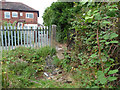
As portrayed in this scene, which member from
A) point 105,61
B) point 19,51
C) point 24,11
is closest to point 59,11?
point 19,51

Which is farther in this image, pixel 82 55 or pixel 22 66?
pixel 22 66

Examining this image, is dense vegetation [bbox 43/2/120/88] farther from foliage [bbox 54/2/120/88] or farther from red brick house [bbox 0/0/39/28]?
red brick house [bbox 0/0/39/28]

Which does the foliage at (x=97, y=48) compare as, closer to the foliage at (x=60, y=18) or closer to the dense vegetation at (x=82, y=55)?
Answer: the dense vegetation at (x=82, y=55)

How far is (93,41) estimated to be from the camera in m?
2.84

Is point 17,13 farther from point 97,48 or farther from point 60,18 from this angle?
point 97,48

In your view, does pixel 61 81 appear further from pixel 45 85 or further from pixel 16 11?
pixel 16 11

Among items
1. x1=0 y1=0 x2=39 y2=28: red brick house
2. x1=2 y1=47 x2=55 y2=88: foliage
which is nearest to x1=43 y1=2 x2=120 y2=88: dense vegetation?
x1=2 y1=47 x2=55 y2=88: foliage

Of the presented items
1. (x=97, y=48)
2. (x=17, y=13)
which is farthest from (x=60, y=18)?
(x=17, y=13)

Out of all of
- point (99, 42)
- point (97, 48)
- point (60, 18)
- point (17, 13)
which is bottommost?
point (97, 48)

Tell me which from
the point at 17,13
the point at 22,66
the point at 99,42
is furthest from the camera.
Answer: the point at 17,13

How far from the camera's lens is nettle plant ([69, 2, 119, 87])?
1873 millimetres

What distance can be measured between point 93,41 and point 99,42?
0.63 feet

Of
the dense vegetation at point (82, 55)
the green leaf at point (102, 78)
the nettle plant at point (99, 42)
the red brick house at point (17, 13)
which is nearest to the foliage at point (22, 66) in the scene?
the dense vegetation at point (82, 55)

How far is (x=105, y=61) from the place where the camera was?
2.13 metres
